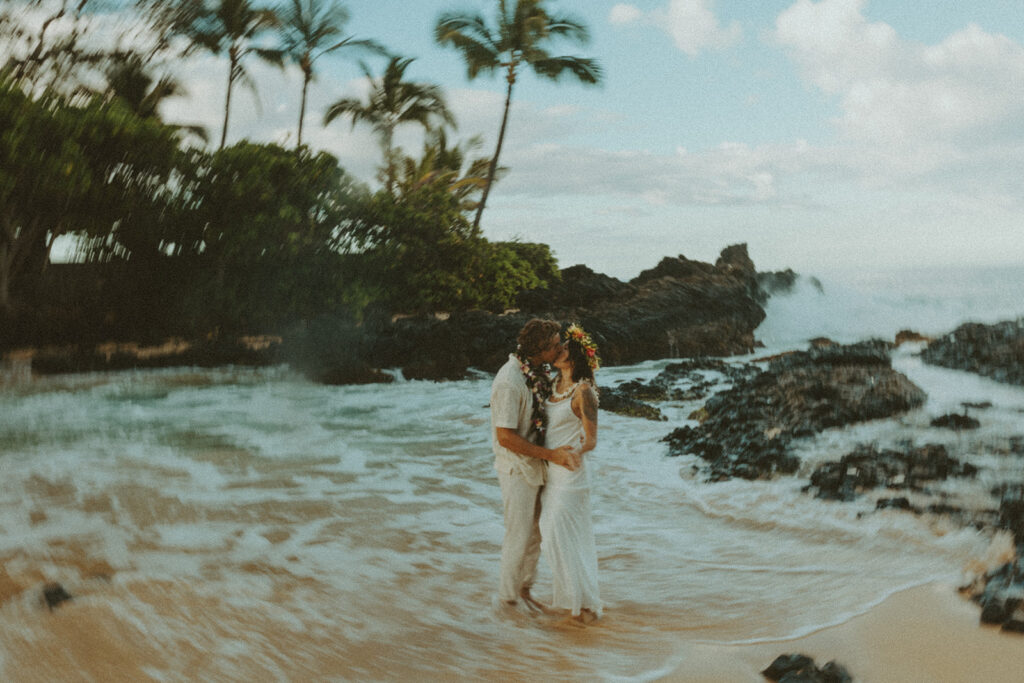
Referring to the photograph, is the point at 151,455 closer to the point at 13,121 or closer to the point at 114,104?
the point at 13,121

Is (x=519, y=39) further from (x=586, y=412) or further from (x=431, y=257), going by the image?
(x=586, y=412)

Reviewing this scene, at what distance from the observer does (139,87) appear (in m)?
24.9

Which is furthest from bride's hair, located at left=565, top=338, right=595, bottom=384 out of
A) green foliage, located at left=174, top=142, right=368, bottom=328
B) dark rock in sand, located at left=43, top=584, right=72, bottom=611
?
green foliage, located at left=174, top=142, right=368, bottom=328

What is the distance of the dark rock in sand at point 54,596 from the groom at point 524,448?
274 centimetres

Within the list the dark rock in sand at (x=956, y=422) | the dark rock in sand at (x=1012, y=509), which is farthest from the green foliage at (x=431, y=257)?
the dark rock in sand at (x=1012, y=509)

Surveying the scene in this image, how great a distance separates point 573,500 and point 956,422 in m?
7.57

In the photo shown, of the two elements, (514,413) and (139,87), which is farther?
(139,87)

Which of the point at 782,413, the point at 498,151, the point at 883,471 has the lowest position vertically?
the point at 883,471

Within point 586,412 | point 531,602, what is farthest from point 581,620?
point 586,412

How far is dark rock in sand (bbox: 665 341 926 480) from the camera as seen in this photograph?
29.7ft

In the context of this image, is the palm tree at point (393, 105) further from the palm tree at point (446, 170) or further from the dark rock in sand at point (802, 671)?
the dark rock in sand at point (802, 671)

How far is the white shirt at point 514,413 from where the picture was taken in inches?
A: 178

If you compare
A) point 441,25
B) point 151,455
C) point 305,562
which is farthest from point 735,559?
point 441,25

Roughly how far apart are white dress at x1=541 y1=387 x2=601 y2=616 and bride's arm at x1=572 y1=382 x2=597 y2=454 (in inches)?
2.1
